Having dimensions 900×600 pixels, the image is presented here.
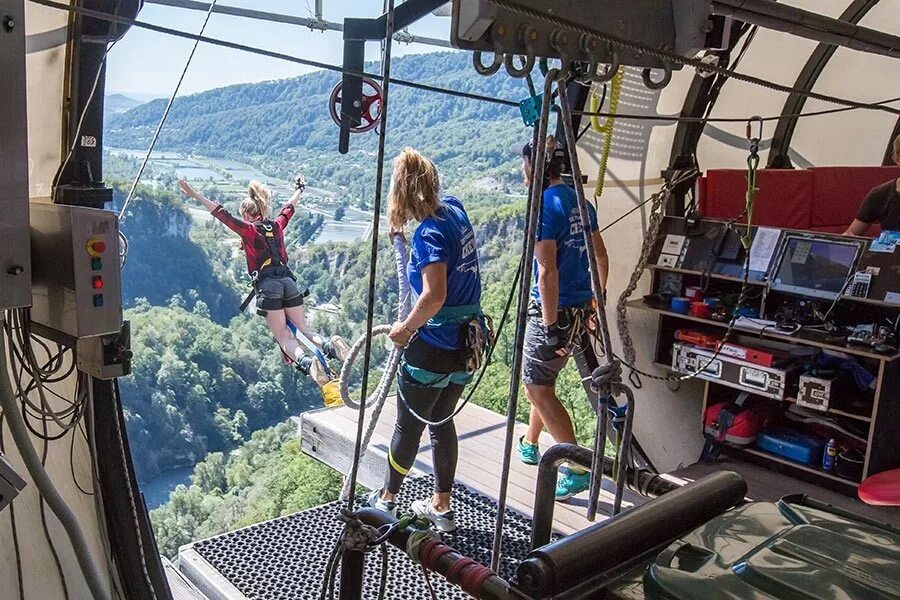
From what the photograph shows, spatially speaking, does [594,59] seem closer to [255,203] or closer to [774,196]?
[774,196]

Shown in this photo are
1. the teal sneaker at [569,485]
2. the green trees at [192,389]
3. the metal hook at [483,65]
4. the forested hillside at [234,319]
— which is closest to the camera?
the metal hook at [483,65]

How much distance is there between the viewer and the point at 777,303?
451 cm

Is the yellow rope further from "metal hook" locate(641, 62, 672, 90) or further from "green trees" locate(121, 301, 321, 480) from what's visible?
"green trees" locate(121, 301, 321, 480)

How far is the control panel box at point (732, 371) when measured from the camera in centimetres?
424

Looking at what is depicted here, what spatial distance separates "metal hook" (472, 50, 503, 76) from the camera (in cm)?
125

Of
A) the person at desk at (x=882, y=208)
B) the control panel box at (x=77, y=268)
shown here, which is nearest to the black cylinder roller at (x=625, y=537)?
the control panel box at (x=77, y=268)

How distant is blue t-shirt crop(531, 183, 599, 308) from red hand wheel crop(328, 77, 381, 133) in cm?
90

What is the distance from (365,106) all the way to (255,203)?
3.53m

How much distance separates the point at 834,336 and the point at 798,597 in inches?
136

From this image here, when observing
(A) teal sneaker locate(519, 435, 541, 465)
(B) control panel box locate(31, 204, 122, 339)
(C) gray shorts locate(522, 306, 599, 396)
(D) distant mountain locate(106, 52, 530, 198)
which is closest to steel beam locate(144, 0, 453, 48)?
(C) gray shorts locate(522, 306, 599, 396)

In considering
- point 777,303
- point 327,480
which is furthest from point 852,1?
point 327,480

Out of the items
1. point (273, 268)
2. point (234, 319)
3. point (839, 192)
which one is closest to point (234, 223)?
point (273, 268)

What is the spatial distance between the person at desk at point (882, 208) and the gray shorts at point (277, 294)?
4.81 metres

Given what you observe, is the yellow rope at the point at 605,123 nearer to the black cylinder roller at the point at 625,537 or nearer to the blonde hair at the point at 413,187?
the blonde hair at the point at 413,187
